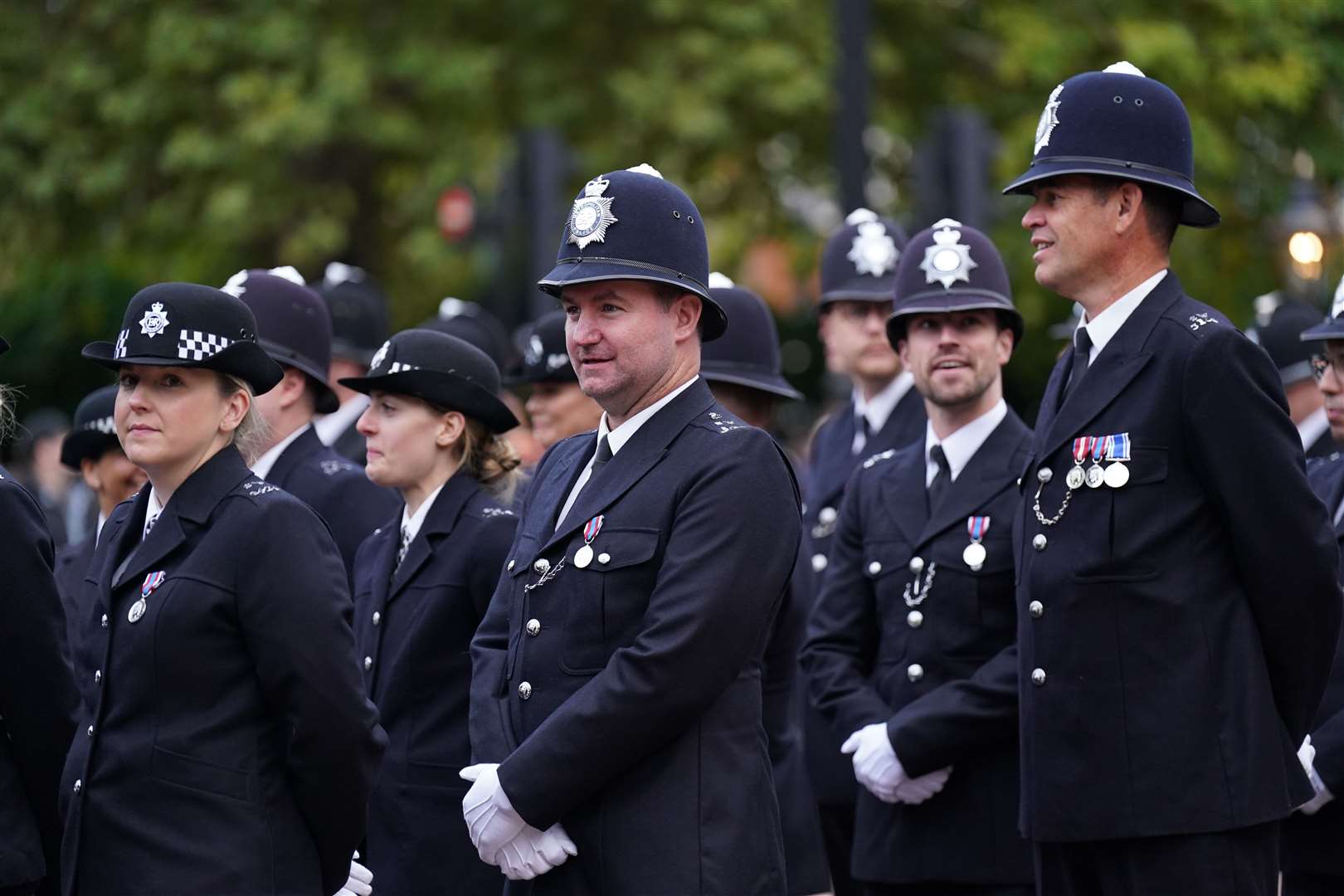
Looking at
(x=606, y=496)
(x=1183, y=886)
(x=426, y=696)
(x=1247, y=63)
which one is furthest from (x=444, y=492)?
(x=1247, y=63)

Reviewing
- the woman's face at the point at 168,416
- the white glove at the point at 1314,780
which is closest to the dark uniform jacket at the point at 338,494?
the woman's face at the point at 168,416

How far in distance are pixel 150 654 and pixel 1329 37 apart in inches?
559

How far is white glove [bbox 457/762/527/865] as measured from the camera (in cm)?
439

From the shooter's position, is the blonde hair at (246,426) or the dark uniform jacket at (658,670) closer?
the dark uniform jacket at (658,670)

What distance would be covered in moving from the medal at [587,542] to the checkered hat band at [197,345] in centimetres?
107

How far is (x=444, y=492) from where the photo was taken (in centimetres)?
609

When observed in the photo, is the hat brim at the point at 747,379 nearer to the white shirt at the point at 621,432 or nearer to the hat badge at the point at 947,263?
the hat badge at the point at 947,263

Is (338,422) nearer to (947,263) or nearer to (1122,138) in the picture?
(947,263)

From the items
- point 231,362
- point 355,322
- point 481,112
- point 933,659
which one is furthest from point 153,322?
point 481,112

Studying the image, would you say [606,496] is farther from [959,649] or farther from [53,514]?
[53,514]

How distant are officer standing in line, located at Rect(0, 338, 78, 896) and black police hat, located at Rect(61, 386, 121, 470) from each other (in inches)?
91.3

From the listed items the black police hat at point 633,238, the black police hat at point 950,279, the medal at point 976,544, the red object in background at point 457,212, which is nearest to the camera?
the black police hat at point 633,238

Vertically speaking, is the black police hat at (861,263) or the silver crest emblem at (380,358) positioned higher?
the black police hat at (861,263)

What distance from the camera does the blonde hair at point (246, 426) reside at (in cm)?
494
